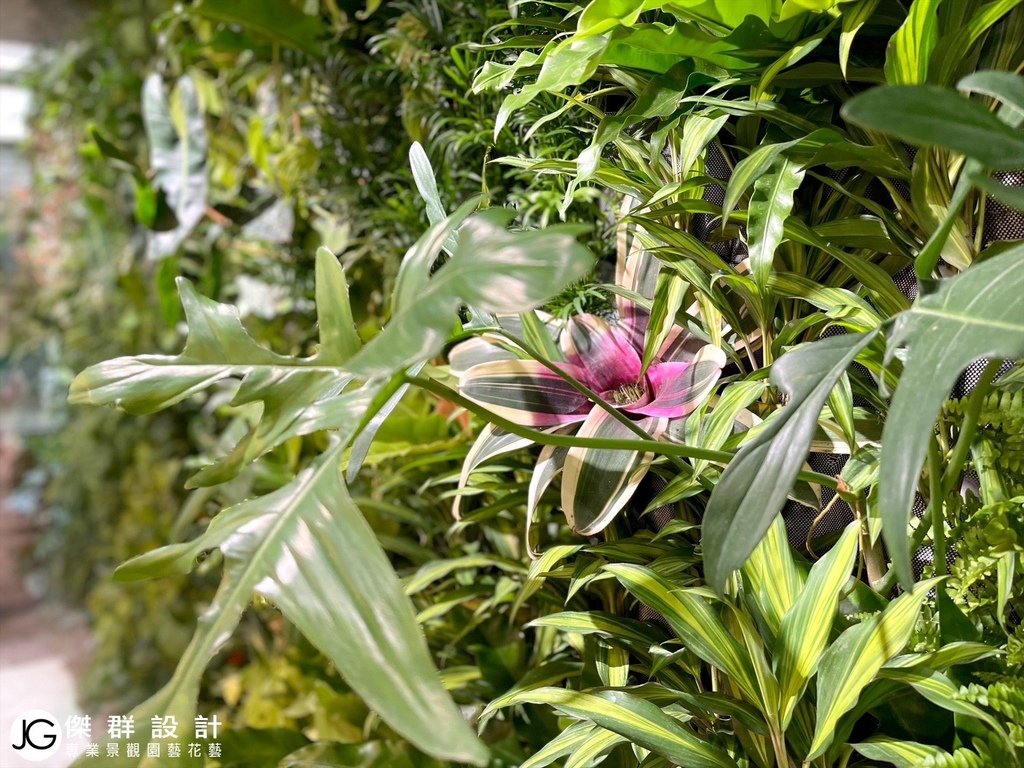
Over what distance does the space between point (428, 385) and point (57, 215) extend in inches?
97.0

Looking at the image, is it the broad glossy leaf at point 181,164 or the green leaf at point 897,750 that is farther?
the broad glossy leaf at point 181,164

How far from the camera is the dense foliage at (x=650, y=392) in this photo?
0.38m

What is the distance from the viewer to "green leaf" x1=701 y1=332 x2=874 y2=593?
39 cm

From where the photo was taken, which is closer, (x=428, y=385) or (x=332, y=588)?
(x=332, y=588)

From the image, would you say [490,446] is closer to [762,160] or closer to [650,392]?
[650,392]

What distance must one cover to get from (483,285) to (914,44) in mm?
338

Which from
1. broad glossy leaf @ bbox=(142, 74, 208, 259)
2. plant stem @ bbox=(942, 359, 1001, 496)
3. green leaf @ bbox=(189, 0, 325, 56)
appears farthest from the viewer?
broad glossy leaf @ bbox=(142, 74, 208, 259)

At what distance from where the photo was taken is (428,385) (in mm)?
491

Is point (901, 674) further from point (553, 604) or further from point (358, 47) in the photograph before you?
point (358, 47)

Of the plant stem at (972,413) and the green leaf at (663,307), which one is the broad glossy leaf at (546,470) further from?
the plant stem at (972,413)

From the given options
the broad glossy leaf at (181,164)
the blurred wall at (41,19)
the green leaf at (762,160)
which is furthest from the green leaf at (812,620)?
the blurred wall at (41,19)

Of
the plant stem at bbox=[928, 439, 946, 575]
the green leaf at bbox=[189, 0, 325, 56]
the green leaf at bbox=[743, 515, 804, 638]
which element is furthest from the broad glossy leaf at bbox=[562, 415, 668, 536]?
the green leaf at bbox=[189, 0, 325, 56]

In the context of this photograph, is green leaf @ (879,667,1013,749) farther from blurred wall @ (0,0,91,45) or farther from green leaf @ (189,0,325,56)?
blurred wall @ (0,0,91,45)

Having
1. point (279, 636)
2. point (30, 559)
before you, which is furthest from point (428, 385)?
point (30, 559)
